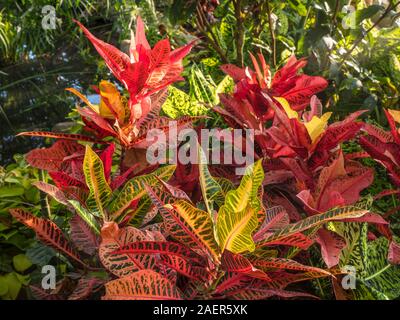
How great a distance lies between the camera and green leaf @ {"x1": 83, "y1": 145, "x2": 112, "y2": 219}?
88cm

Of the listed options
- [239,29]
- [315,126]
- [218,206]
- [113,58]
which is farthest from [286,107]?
[239,29]

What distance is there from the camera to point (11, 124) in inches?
119

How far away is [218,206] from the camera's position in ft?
3.11

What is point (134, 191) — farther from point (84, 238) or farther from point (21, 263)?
point (21, 263)

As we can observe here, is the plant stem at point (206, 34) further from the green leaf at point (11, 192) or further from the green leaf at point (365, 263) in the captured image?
the green leaf at point (365, 263)

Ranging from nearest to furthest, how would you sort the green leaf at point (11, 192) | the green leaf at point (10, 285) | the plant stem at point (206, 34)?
the green leaf at point (10, 285), the green leaf at point (11, 192), the plant stem at point (206, 34)

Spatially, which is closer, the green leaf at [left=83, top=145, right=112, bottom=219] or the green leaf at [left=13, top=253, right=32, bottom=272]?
the green leaf at [left=83, top=145, right=112, bottom=219]

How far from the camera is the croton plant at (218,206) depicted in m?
0.77

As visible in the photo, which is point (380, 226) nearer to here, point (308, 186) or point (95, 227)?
point (308, 186)

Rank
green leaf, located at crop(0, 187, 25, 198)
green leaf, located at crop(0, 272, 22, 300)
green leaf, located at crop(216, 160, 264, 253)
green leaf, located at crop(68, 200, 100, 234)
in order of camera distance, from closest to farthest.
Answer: green leaf, located at crop(216, 160, 264, 253) < green leaf, located at crop(68, 200, 100, 234) < green leaf, located at crop(0, 272, 22, 300) < green leaf, located at crop(0, 187, 25, 198)

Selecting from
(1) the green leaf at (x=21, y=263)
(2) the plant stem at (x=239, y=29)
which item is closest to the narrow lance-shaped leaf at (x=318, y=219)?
(1) the green leaf at (x=21, y=263)

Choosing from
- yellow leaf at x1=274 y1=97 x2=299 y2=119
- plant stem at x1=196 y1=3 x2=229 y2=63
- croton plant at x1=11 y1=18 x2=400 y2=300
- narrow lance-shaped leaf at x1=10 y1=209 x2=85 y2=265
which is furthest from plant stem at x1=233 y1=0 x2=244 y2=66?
narrow lance-shaped leaf at x1=10 y1=209 x2=85 y2=265

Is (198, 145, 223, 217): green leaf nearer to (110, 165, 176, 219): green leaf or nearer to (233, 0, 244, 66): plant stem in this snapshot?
(110, 165, 176, 219): green leaf
